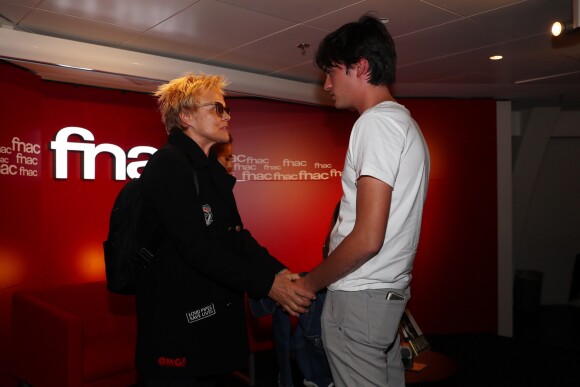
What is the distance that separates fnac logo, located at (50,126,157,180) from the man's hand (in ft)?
12.3

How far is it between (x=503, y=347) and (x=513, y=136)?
369cm

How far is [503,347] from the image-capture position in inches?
256

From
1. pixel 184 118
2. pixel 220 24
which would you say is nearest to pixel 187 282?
pixel 184 118

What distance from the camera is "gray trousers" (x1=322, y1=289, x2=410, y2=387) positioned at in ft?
5.47

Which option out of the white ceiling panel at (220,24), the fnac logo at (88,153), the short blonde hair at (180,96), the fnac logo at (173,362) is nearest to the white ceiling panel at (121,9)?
the white ceiling panel at (220,24)

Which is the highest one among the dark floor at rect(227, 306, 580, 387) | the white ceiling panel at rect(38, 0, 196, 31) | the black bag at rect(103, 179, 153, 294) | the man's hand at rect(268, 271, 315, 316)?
the white ceiling panel at rect(38, 0, 196, 31)

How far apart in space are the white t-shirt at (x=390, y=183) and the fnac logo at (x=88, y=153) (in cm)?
425

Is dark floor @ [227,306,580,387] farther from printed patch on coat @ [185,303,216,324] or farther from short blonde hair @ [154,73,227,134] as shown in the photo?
short blonde hair @ [154,73,227,134]

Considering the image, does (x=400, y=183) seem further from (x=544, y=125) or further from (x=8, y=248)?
(x=544, y=125)

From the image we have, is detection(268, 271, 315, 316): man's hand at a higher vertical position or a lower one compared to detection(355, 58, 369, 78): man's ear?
lower

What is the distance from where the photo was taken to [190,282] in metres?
2.11

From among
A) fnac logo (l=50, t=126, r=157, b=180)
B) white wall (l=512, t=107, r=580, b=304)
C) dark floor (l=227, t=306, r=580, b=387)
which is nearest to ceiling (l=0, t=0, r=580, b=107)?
fnac logo (l=50, t=126, r=157, b=180)

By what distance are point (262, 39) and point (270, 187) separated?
2207 millimetres

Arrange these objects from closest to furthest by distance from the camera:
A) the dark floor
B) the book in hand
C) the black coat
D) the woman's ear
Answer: the black coat → the woman's ear → the book in hand → the dark floor
